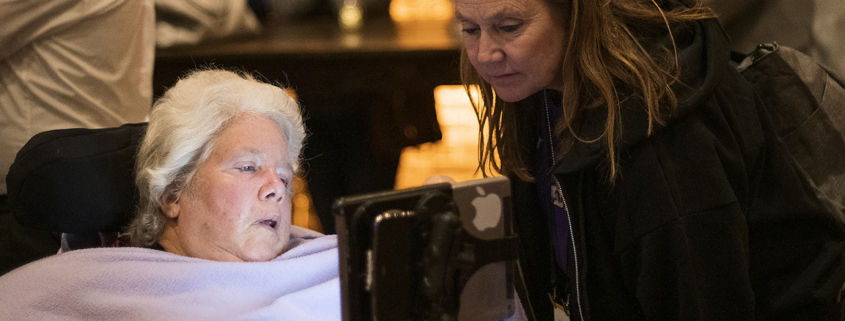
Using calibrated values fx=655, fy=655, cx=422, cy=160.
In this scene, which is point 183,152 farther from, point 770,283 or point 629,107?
point 770,283

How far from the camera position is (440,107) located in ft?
11.1

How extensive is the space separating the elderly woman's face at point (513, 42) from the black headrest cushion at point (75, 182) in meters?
0.82

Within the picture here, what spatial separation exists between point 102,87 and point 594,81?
127 cm

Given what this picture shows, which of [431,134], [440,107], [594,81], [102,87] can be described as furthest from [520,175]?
[440,107]

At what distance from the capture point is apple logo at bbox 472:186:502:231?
914 mm

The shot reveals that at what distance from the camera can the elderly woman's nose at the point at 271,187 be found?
54.2 inches

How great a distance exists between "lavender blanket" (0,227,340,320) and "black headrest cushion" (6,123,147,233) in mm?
94

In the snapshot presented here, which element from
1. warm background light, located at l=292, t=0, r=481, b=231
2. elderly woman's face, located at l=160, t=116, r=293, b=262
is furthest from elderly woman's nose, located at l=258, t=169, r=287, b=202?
warm background light, located at l=292, t=0, r=481, b=231

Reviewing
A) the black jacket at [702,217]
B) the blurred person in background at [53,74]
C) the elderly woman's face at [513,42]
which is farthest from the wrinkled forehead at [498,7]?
the blurred person in background at [53,74]

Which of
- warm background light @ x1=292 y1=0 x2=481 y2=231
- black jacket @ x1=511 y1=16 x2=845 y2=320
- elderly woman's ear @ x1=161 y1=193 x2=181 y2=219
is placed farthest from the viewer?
warm background light @ x1=292 y1=0 x2=481 y2=231

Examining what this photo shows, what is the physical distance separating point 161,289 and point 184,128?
1.14ft

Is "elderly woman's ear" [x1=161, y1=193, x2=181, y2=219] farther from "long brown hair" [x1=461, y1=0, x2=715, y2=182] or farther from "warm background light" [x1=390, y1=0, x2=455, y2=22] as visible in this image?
"warm background light" [x1=390, y1=0, x2=455, y2=22]

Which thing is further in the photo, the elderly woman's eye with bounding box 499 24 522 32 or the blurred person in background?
the blurred person in background

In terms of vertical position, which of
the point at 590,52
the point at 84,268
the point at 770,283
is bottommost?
the point at 770,283
